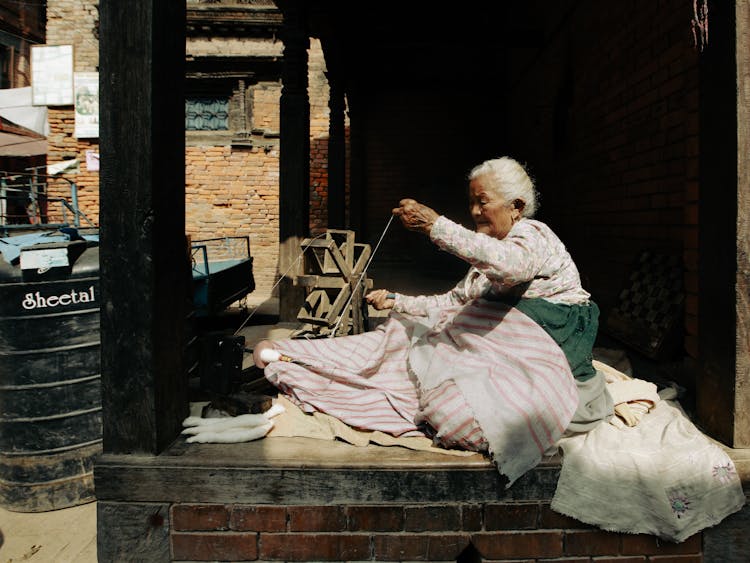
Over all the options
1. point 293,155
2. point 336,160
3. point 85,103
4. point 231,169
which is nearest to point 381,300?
point 293,155

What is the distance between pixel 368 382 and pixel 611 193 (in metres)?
3.04

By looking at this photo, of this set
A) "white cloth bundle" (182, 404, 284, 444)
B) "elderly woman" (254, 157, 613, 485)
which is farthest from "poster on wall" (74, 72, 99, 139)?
"white cloth bundle" (182, 404, 284, 444)

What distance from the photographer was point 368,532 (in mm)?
1818

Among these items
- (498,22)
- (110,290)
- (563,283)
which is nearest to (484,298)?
(563,283)

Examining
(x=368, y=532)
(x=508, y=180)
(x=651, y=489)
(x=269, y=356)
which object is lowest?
(x=368, y=532)

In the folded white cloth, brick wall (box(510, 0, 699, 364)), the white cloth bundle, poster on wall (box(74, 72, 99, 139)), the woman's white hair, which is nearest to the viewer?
the folded white cloth

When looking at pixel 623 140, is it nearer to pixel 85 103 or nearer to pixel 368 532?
pixel 368 532

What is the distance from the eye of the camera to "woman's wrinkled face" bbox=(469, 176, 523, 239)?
2.16m

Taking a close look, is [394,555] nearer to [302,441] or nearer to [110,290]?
[302,441]

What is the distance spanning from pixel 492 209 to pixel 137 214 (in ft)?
4.94

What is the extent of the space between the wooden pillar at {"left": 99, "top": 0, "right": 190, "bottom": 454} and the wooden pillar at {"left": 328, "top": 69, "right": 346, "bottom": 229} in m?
5.32

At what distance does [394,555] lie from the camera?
1805 millimetres

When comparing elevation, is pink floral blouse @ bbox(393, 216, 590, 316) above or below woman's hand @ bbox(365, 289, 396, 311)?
above

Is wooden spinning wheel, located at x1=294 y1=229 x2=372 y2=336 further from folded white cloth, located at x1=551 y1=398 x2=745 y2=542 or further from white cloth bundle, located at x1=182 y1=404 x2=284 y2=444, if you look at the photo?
folded white cloth, located at x1=551 y1=398 x2=745 y2=542
